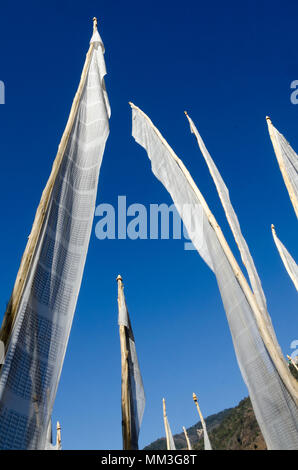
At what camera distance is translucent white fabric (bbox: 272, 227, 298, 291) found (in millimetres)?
8287

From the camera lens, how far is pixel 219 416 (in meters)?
130

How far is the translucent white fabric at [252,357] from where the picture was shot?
3.04 m

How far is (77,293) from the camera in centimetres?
278

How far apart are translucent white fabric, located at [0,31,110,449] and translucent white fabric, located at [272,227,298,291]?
239 inches

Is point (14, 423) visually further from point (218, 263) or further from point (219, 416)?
point (219, 416)

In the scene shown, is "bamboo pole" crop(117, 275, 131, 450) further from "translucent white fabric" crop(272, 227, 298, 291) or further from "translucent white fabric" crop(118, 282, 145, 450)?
"translucent white fabric" crop(272, 227, 298, 291)

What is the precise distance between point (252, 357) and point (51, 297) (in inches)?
80.8

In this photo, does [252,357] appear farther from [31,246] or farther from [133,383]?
[133,383]

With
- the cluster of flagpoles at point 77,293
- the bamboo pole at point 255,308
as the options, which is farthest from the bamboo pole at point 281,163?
the bamboo pole at point 255,308
